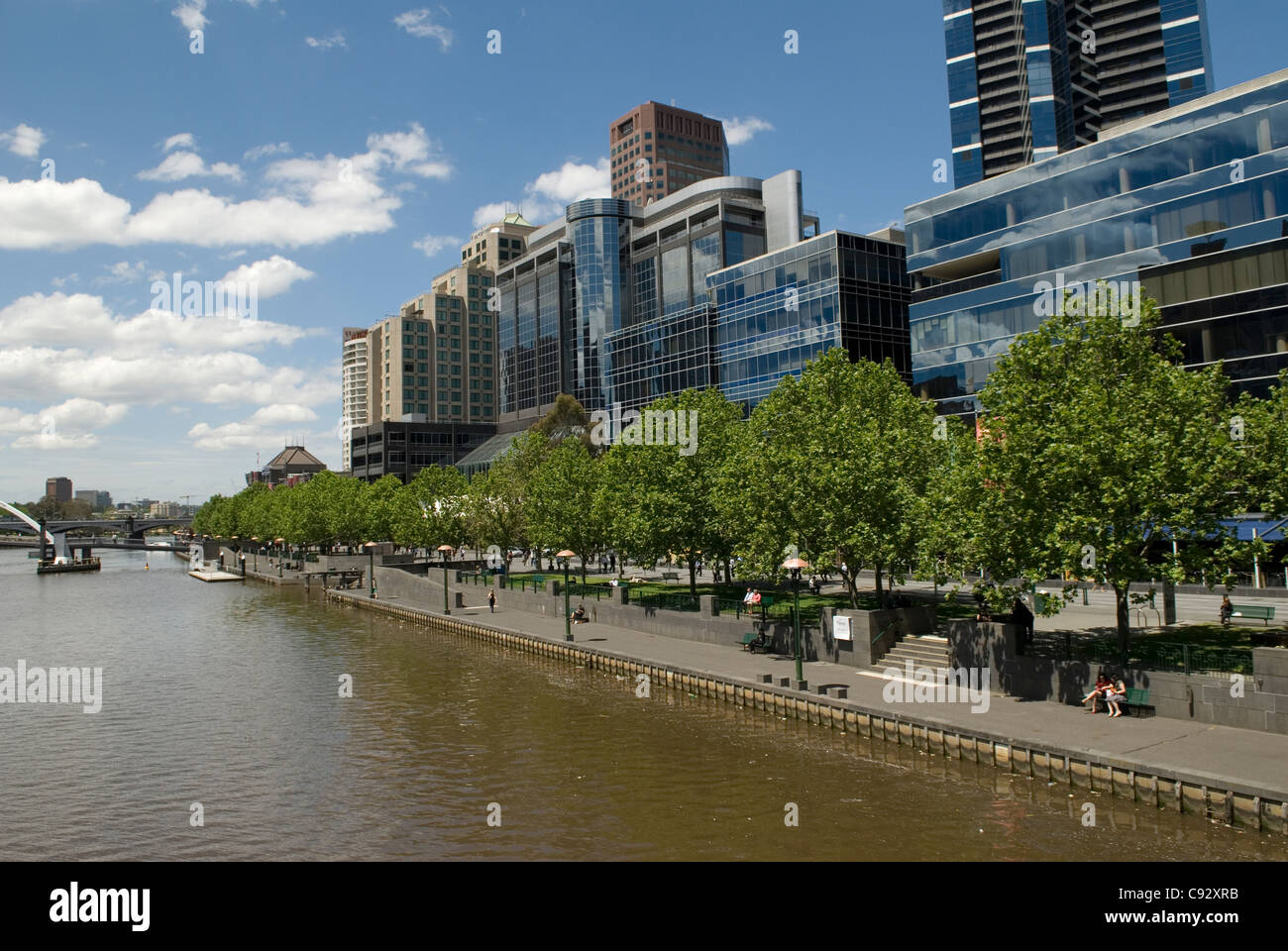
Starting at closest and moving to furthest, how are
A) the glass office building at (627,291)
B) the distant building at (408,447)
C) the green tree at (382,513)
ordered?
the green tree at (382,513), the glass office building at (627,291), the distant building at (408,447)

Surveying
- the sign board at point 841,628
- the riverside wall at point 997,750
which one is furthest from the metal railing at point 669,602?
the sign board at point 841,628

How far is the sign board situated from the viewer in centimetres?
3075

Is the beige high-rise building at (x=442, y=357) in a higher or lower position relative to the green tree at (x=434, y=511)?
higher

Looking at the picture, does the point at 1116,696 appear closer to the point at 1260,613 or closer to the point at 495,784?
the point at 1260,613

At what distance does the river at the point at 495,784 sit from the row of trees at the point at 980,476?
695cm

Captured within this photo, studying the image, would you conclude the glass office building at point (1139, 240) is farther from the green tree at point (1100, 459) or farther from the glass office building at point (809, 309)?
the green tree at point (1100, 459)

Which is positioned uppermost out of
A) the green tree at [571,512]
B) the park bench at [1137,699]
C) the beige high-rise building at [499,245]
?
the beige high-rise building at [499,245]

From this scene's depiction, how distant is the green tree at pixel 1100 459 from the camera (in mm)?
22531

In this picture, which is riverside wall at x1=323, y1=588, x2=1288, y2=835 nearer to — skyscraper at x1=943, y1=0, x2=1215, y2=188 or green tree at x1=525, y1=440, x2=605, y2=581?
green tree at x1=525, y1=440, x2=605, y2=581

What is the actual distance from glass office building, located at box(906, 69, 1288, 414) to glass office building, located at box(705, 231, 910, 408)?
7526 mm

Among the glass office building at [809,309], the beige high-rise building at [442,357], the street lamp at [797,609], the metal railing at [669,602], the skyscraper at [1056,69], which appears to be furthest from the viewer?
the beige high-rise building at [442,357]

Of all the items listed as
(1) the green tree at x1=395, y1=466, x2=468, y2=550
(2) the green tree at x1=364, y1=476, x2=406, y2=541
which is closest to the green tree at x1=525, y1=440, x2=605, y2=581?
(1) the green tree at x1=395, y1=466, x2=468, y2=550

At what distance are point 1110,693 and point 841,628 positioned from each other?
10129 millimetres

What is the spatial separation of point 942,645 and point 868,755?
7.61 m
